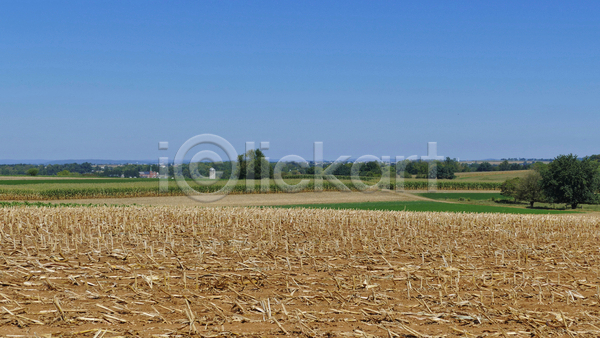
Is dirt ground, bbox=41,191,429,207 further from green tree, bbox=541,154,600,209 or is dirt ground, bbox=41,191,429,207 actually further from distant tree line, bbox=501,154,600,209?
green tree, bbox=541,154,600,209

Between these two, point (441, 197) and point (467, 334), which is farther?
point (441, 197)

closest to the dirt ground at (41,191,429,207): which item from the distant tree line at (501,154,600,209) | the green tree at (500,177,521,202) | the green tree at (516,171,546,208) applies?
the green tree at (500,177,521,202)

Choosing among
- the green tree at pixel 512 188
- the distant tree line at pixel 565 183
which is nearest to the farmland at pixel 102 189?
Answer: the green tree at pixel 512 188

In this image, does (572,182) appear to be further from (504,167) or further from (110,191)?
(504,167)

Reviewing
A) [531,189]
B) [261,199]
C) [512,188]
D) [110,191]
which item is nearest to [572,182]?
[531,189]

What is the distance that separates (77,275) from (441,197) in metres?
72.8

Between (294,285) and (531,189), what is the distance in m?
73.4

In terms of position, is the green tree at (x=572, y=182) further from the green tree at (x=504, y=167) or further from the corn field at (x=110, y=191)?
the green tree at (x=504, y=167)

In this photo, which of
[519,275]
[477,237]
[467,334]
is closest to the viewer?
[467,334]

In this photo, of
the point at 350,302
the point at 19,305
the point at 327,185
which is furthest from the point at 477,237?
the point at 327,185

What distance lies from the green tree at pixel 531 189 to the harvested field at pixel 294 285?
6040 centimetres

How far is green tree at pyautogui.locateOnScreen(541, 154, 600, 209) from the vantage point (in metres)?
69.0

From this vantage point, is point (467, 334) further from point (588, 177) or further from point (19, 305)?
point (588, 177)

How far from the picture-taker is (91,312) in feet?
25.2
